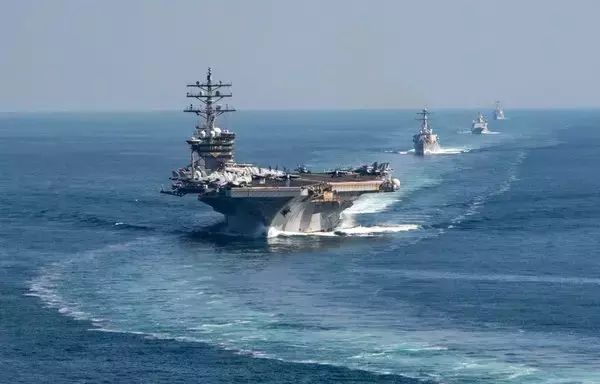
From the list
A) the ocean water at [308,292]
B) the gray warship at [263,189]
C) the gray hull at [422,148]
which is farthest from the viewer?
the gray hull at [422,148]

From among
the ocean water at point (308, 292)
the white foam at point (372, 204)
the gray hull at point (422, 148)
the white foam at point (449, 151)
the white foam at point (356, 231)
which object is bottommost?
the ocean water at point (308, 292)

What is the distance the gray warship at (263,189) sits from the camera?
82875 mm

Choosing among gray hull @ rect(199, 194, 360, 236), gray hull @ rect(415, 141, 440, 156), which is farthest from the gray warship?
gray hull @ rect(415, 141, 440, 156)

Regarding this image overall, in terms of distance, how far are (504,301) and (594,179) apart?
70841mm

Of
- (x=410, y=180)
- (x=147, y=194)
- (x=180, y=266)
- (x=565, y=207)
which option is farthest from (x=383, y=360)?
(x=410, y=180)

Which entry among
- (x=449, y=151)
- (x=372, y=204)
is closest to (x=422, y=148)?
(x=449, y=151)

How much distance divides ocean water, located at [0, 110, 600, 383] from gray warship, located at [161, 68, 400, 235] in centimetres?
195

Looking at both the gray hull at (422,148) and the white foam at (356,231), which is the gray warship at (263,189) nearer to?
the white foam at (356,231)

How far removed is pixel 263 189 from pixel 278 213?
10.9 feet

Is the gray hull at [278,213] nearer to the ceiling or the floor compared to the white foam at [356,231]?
nearer to the ceiling

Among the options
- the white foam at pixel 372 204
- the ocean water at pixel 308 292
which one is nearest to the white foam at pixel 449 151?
the ocean water at pixel 308 292

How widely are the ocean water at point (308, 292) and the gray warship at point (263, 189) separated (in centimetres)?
195

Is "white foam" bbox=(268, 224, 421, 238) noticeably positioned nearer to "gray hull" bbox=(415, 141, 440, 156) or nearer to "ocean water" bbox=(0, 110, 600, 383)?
"ocean water" bbox=(0, 110, 600, 383)

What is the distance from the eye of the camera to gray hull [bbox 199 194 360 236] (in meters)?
83.3
